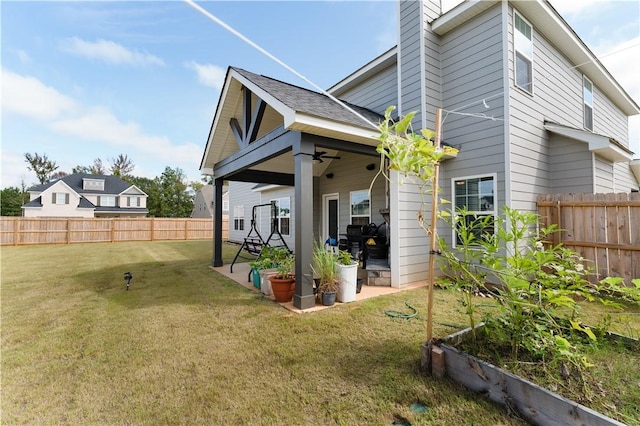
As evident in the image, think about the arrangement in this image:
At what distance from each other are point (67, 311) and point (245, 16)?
18.7ft

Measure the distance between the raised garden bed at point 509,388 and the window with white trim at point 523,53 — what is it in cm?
530

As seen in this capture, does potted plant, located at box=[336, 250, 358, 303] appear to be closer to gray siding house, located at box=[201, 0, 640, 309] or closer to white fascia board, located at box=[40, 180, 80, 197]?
gray siding house, located at box=[201, 0, 640, 309]

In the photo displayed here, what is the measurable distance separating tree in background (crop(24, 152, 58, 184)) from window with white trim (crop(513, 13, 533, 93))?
4782 centimetres

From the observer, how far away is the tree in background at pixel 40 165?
32.9 m

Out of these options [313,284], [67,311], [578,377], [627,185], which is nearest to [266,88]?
[313,284]

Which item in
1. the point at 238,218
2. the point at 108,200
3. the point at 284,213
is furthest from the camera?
the point at 108,200

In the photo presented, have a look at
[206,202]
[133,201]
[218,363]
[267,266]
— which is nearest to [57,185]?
[133,201]

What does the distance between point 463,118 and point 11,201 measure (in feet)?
152

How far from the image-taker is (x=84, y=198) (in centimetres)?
2573

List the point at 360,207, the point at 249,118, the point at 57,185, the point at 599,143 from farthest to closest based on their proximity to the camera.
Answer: the point at 57,185 < the point at 360,207 < the point at 249,118 < the point at 599,143

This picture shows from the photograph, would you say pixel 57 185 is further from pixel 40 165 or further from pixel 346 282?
pixel 346 282

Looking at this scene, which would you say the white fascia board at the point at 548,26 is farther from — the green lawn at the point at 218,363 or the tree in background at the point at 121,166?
Result: the tree in background at the point at 121,166

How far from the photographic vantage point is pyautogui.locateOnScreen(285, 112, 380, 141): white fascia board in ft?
12.6

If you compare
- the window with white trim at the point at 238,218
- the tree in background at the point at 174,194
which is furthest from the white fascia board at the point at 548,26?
the tree in background at the point at 174,194
